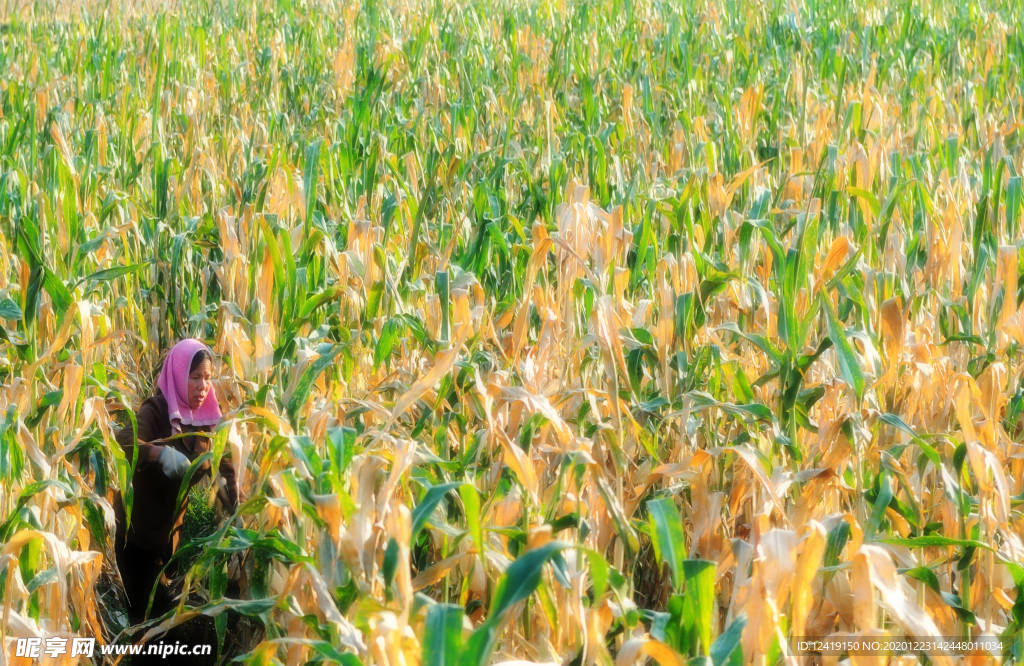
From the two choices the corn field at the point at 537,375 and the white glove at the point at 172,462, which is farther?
the white glove at the point at 172,462

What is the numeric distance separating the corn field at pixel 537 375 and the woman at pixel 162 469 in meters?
0.05

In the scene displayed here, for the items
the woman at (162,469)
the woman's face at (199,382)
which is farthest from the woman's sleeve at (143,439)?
the woman's face at (199,382)

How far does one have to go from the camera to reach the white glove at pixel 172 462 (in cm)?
197

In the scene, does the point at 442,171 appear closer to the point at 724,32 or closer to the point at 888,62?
the point at 888,62

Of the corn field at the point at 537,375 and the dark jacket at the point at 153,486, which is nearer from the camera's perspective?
the corn field at the point at 537,375

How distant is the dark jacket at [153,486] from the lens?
1986 millimetres

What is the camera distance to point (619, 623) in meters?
1.30

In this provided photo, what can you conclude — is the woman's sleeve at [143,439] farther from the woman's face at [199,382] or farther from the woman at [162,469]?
the woman's face at [199,382]

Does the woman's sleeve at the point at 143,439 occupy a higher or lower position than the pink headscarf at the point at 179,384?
lower

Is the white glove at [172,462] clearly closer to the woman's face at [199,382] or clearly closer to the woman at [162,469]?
the woman at [162,469]

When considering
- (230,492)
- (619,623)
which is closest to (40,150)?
(230,492)

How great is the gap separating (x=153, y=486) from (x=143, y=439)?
0.11m

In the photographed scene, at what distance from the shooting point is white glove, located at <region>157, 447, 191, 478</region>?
6.47 ft

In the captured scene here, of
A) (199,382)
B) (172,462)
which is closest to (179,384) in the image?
(199,382)
